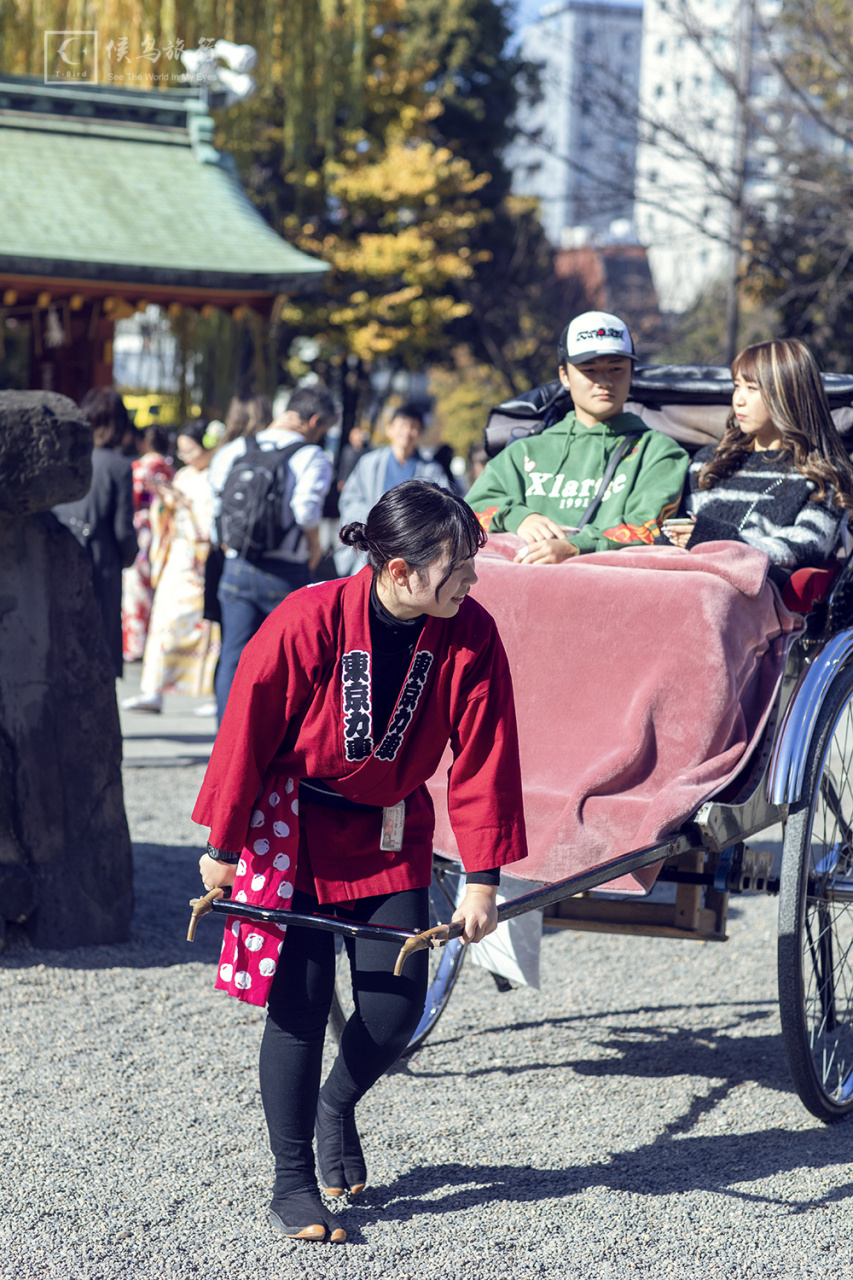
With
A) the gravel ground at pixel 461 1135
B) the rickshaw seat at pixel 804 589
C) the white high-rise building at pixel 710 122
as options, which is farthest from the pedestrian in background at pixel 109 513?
the white high-rise building at pixel 710 122

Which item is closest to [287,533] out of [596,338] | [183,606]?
[183,606]

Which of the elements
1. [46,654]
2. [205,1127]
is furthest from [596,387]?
[205,1127]

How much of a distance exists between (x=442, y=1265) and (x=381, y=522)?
1266mm

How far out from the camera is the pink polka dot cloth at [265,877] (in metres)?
2.38

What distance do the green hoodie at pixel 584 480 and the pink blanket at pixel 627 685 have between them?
0.43 m

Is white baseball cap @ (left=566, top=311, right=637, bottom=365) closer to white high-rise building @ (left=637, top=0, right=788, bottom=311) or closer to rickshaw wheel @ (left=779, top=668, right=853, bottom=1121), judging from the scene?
rickshaw wheel @ (left=779, top=668, right=853, bottom=1121)

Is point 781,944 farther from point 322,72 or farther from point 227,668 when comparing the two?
point 322,72

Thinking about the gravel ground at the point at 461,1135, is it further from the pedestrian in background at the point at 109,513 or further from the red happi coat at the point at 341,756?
the pedestrian in background at the point at 109,513

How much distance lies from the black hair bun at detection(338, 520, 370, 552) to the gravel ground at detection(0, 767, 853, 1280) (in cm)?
122

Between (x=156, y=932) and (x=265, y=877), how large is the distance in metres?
1.97

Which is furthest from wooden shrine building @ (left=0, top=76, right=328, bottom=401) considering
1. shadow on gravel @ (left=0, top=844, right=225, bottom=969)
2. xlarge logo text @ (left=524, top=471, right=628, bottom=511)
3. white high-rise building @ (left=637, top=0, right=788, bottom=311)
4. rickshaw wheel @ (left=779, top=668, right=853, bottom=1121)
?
rickshaw wheel @ (left=779, top=668, right=853, bottom=1121)

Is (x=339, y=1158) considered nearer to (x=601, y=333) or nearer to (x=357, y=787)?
(x=357, y=787)

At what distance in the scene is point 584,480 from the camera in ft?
11.6

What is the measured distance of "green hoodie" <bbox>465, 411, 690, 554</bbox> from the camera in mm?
3441
